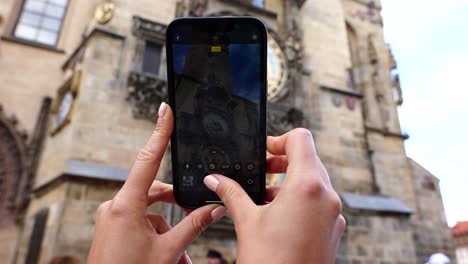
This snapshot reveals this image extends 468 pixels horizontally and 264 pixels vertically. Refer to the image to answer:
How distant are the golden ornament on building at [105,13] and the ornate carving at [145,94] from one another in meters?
1.50

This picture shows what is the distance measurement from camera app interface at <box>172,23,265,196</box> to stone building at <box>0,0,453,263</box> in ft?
15.7

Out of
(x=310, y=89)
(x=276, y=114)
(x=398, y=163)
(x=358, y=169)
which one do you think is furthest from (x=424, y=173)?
(x=276, y=114)

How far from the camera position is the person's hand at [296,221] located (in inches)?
27.3

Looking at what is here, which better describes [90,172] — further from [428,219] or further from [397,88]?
[397,88]

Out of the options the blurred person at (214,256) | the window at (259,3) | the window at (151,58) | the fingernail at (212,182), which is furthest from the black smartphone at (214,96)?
the window at (259,3)

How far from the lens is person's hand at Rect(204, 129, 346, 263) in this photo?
0.69m

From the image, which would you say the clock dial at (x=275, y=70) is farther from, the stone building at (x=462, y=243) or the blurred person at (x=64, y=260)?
the stone building at (x=462, y=243)

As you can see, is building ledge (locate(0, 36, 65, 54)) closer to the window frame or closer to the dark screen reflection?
the window frame

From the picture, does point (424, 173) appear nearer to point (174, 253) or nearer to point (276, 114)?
point (276, 114)

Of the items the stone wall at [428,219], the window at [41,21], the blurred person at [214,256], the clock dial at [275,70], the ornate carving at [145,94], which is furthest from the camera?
the stone wall at [428,219]

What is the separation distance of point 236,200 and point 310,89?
8.61 m

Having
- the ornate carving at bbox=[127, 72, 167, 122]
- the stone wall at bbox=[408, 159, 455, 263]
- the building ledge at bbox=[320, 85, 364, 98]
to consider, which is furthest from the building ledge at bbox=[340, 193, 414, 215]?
the ornate carving at bbox=[127, 72, 167, 122]

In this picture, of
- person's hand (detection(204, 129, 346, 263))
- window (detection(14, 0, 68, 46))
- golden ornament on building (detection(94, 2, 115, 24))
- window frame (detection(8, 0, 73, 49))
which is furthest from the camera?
window (detection(14, 0, 68, 46))

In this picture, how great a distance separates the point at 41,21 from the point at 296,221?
9.80 metres
